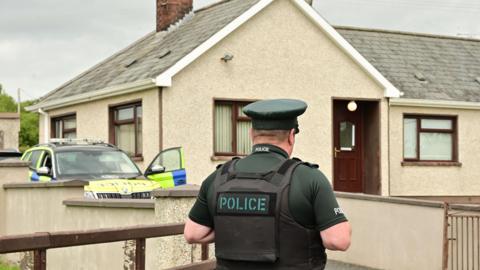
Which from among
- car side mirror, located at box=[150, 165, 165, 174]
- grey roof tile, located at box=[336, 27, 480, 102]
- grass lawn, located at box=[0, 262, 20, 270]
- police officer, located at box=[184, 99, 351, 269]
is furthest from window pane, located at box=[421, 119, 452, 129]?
police officer, located at box=[184, 99, 351, 269]

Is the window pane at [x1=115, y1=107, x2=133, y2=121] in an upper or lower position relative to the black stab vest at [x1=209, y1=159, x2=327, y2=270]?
upper

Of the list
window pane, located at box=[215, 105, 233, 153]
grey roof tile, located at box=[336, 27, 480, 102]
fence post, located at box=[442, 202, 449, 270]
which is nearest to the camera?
fence post, located at box=[442, 202, 449, 270]

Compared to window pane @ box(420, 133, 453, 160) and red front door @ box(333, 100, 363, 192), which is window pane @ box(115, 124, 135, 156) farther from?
window pane @ box(420, 133, 453, 160)

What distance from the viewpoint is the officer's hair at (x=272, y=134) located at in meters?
4.53

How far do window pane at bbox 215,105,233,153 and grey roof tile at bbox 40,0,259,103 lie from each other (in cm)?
171

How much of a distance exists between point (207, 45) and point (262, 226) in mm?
17077

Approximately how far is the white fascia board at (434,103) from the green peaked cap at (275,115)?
65.1ft

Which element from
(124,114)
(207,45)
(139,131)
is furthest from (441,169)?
(124,114)

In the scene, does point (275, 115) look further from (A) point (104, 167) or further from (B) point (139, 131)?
(B) point (139, 131)

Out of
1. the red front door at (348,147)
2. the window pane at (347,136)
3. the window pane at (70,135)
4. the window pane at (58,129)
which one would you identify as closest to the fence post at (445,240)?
the red front door at (348,147)

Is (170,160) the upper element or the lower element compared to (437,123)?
lower

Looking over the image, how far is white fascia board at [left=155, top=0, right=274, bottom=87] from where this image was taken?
2075 centimetres

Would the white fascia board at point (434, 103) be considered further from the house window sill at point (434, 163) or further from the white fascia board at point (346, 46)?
the house window sill at point (434, 163)

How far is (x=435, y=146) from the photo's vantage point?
2545cm
